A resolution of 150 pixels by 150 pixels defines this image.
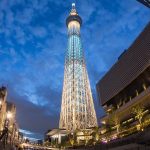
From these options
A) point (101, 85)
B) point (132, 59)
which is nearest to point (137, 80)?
point (132, 59)

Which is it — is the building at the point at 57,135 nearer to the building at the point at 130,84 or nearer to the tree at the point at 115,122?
the building at the point at 130,84

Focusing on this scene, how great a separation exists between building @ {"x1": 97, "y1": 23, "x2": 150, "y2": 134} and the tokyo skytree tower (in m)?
14.1

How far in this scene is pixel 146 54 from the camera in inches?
3388

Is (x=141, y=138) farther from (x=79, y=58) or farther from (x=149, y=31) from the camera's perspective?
(x=79, y=58)

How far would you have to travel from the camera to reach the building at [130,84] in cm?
8239

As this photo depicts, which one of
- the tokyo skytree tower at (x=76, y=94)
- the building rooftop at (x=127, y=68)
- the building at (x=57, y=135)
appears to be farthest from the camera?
the tokyo skytree tower at (x=76, y=94)

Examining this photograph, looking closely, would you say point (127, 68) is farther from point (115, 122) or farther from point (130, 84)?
point (115, 122)

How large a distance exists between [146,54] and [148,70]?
5372 millimetres

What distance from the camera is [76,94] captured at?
13200 cm

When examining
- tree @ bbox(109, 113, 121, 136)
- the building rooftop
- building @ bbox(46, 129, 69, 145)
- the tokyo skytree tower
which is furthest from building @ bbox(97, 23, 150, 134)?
building @ bbox(46, 129, 69, 145)

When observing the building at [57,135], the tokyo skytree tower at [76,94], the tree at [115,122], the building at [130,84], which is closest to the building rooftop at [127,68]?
the building at [130,84]

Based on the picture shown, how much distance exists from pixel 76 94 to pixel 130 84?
40402mm

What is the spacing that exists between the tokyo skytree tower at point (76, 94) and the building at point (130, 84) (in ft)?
46.3

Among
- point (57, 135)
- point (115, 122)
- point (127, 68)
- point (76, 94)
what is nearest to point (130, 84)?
point (127, 68)
